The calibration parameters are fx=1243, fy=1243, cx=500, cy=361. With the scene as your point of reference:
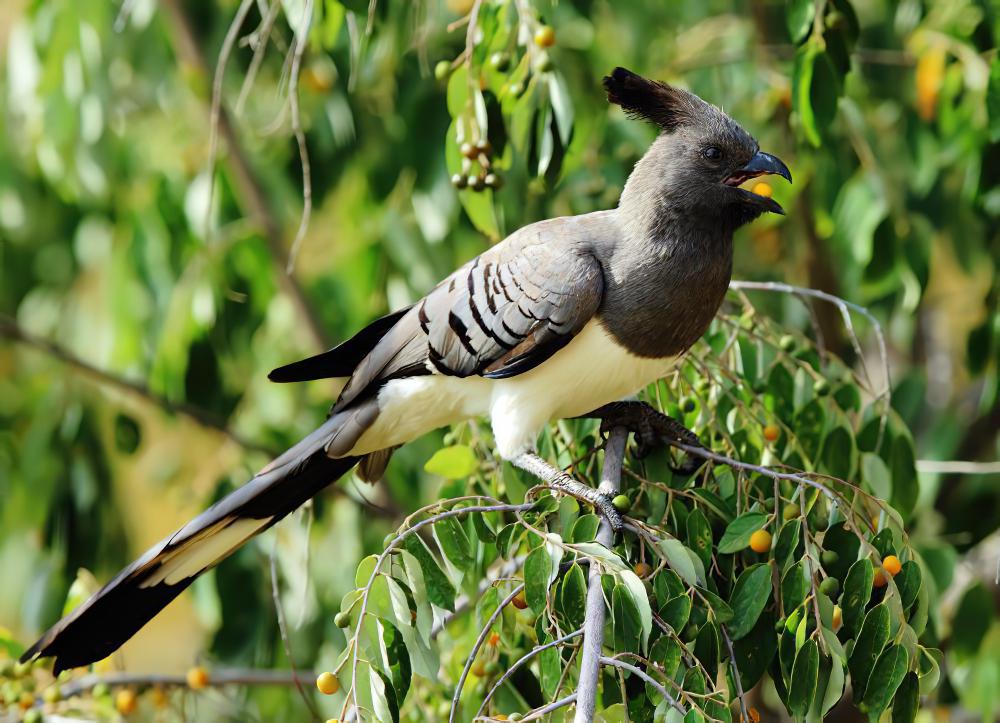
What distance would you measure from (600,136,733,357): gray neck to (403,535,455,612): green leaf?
0.54m

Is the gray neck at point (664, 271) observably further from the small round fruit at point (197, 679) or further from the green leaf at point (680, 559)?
the small round fruit at point (197, 679)

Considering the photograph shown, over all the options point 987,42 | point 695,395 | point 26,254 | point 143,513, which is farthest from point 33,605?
point 143,513

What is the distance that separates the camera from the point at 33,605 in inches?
139

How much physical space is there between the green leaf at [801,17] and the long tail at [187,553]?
45.7 inches

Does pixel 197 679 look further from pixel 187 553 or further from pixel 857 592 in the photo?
pixel 857 592

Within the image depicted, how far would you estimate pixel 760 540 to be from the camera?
1978 mm

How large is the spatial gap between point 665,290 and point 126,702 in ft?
5.03

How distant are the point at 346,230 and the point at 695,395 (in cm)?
204

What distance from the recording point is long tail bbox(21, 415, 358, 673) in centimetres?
231

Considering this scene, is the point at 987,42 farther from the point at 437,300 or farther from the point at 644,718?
the point at 644,718

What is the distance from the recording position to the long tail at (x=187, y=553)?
2307 mm

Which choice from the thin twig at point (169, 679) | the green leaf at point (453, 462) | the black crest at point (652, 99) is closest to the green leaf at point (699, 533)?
the green leaf at point (453, 462)

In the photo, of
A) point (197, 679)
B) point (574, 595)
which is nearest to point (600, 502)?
point (574, 595)

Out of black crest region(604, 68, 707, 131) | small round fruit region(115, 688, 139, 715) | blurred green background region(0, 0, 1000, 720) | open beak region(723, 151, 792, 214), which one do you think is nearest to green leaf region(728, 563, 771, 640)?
open beak region(723, 151, 792, 214)
